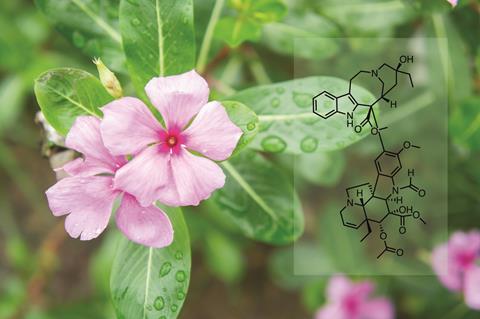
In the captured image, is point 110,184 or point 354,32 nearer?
point 110,184

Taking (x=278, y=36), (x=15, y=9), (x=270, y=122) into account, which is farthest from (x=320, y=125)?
(x=15, y=9)

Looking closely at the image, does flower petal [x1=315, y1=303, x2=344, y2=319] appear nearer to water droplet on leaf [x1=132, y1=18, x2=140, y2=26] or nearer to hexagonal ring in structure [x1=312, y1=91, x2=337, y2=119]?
A: hexagonal ring in structure [x1=312, y1=91, x2=337, y2=119]

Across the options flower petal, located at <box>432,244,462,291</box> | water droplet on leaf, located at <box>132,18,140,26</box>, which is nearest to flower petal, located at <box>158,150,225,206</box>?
water droplet on leaf, located at <box>132,18,140,26</box>

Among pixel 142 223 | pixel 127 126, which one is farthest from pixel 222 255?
pixel 127 126

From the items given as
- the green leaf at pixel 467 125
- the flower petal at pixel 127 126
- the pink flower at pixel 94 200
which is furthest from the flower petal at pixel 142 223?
the green leaf at pixel 467 125

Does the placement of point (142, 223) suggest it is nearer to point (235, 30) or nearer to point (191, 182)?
point (191, 182)

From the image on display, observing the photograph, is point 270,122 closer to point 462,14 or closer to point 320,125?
point 320,125

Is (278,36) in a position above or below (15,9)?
below
